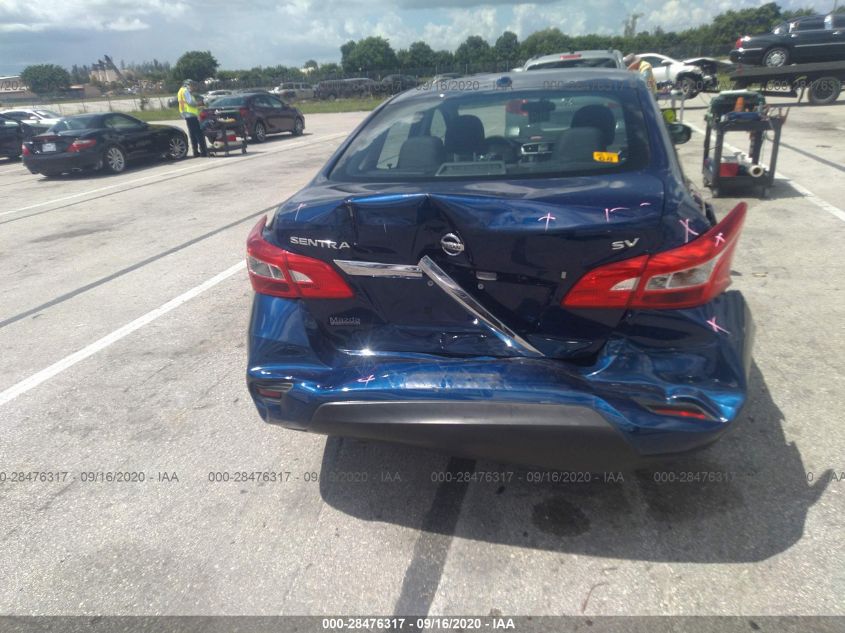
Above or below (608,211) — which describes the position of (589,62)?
above

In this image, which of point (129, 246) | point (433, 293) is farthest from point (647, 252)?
point (129, 246)

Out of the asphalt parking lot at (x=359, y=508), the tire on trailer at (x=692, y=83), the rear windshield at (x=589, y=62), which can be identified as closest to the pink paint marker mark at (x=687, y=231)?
the asphalt parking lot at (x=359, y=508)

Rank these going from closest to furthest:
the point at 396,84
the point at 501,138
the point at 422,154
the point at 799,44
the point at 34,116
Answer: the point at 422,154, the point at 501,138, the point at 799,44, the point at 34,116, the point at 396,84

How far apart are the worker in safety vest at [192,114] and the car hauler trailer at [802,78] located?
48.5ft

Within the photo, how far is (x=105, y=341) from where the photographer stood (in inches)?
189

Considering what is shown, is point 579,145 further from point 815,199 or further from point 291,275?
point 815,199

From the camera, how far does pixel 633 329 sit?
228cm

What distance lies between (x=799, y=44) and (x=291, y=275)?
20.4m

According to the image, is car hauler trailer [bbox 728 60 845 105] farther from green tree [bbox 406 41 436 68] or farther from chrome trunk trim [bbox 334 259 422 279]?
green tree [bbox 406 41 436 68]

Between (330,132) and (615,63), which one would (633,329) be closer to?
(615,63)

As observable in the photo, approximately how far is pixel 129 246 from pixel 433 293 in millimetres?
6391

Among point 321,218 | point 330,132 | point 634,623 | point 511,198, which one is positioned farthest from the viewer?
point 330,132

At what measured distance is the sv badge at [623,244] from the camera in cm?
221

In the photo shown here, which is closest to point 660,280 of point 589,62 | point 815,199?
point 815,199
